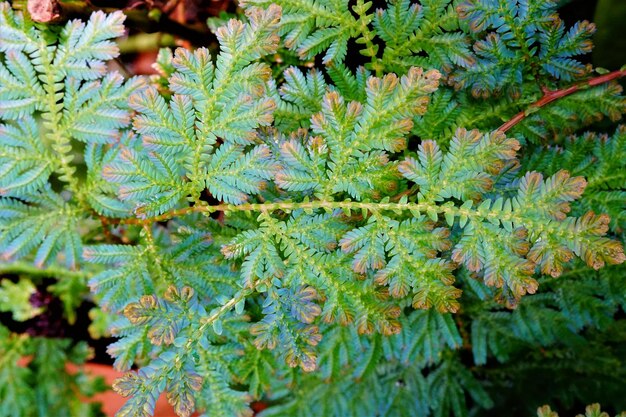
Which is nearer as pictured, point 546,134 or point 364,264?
point 364,264

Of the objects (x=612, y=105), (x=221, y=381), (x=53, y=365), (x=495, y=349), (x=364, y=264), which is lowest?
(x=53, y=365)

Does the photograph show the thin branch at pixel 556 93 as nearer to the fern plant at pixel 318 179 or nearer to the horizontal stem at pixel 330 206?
the fern plant at pixel 318 179

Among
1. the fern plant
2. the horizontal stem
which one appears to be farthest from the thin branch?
the horizontal stem

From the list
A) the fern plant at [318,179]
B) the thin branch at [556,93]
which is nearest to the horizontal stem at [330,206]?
the fern plant at [318,179]

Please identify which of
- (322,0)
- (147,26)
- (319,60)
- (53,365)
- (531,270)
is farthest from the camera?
(53,365)

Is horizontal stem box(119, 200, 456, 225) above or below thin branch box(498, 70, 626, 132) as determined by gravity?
below

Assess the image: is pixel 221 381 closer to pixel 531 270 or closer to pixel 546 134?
pixel 531 270

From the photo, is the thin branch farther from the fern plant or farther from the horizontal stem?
the horizontal stem

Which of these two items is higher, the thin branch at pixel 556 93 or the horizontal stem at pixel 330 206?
the thin branch at pixel 556 93

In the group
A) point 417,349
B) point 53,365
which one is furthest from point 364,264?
point 53,365
